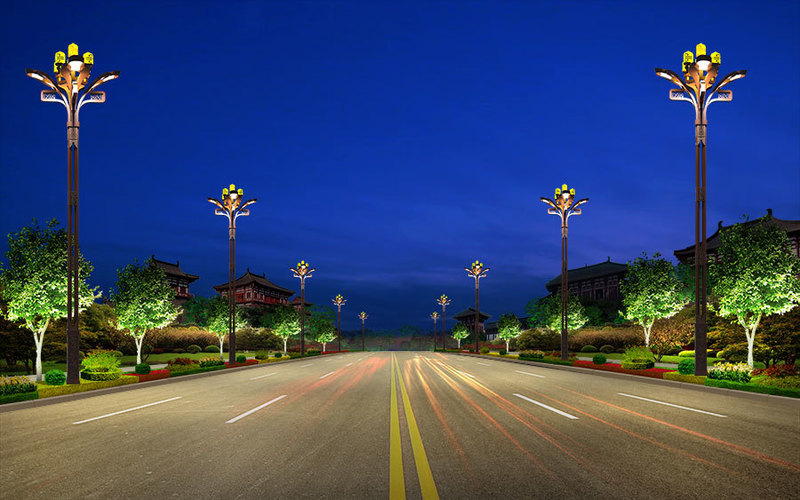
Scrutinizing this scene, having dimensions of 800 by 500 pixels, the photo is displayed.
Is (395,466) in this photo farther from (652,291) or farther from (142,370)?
(652,291)

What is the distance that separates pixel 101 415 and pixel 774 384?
61.3 feet

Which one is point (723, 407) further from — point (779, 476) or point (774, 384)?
point (779, 476)

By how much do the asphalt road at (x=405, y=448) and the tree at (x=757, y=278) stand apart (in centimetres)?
857

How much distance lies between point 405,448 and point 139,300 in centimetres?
2658

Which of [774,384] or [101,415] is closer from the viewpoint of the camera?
[101,415]

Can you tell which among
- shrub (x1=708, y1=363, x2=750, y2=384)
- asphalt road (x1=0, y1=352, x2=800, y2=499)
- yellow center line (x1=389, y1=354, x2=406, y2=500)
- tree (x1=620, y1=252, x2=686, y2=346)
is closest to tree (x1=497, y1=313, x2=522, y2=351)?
tree (x1=620, y1=252, x2=686, y2=346)

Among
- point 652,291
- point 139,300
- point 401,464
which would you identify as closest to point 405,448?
point 401,464

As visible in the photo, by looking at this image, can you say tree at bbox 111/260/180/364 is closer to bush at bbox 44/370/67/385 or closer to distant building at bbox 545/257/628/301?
bush at bbox 44/370/67/385

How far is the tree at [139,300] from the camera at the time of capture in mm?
29281

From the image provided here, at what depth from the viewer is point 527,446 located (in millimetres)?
7742

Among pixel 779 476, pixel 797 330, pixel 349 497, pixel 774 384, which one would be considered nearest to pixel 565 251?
pixel 797 330

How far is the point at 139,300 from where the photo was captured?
96.5 ft

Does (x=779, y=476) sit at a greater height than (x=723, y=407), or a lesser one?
greater

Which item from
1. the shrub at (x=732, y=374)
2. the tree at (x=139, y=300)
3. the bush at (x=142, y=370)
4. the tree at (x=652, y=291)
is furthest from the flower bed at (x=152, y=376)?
the tree at (x=652, y=291)
